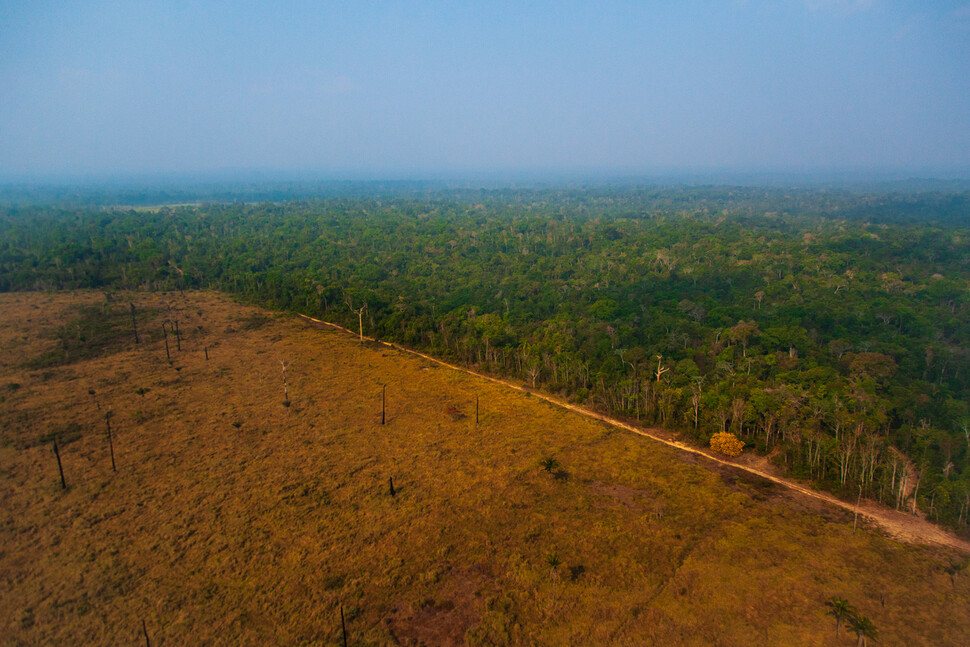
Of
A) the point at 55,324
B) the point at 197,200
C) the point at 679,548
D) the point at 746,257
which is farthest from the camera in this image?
the point at 197,200

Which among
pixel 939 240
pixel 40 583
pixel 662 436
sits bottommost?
pixel 662 436

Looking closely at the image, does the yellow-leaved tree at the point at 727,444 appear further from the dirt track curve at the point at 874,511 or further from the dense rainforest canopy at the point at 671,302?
the dense rainforest canopy at the point at 671,302

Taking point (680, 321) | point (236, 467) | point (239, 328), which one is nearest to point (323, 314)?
point (239, 328)

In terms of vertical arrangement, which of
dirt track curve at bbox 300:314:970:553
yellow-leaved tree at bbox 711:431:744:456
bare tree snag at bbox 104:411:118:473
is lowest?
dirt track curve at bbox 300:314:970:553

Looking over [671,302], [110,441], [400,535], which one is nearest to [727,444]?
[400,535]

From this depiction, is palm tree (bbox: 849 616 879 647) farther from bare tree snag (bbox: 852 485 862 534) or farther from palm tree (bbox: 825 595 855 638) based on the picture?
bare tree snag (bbox: 852 485 862 534)

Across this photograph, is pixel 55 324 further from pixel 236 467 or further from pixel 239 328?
pixel 236 467

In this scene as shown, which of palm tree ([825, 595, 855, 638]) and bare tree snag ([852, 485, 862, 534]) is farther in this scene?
bare tree snag ([852, 485, 862, 534])

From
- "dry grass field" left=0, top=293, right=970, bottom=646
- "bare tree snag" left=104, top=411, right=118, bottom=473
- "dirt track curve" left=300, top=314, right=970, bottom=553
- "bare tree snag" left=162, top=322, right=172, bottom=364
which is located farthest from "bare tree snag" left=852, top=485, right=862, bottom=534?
"bare tree snag" left=162, top=322, right=172, bottom=364
